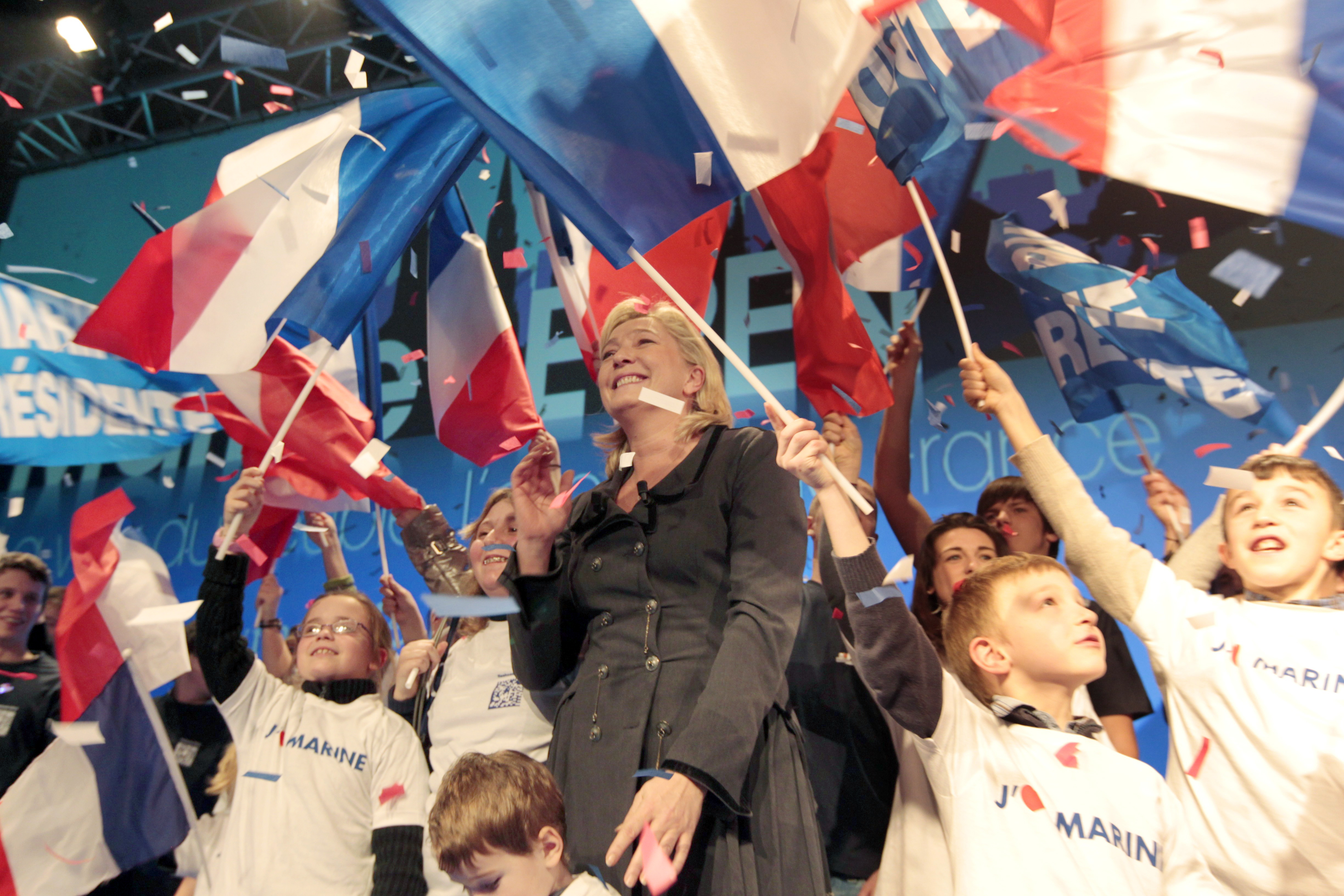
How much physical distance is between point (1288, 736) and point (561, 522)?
123cm

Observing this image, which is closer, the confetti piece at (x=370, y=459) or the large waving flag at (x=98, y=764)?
the large waving flag at (x=98, y=764)

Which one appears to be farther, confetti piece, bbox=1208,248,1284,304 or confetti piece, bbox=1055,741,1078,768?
confetti piece, bbox=1208,248,1284,304

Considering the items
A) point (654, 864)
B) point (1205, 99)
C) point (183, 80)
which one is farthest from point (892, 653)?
point (183, 80)

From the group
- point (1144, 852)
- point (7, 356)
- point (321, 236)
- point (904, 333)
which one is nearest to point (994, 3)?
point (904, 333)

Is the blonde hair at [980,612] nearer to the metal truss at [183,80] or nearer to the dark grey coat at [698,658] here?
the dark grey coat at [698,658]

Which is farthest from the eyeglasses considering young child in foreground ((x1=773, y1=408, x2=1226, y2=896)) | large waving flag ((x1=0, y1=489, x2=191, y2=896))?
young child in foreground ((x1=773, y1=408, x2=1226, y2=896))

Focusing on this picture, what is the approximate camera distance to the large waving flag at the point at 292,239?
205 cm

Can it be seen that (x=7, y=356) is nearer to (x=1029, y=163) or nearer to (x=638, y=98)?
(x=638, y=98)

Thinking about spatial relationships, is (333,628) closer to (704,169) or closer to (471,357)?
(471,357)

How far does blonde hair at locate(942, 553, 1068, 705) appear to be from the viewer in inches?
67.7

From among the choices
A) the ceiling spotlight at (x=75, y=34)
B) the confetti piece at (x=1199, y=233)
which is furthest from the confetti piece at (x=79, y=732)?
the ceiling spotlight at (x=75, y=34)

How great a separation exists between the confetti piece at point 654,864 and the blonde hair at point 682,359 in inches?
27.8

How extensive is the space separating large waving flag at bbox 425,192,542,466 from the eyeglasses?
554 mm

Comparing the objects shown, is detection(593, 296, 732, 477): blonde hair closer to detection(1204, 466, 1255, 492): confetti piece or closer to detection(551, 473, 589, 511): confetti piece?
detection(551, 473, 589, 511): confetti piece
